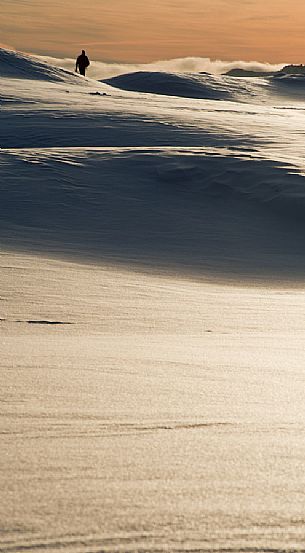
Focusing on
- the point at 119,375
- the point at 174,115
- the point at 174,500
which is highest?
the point at 174,500

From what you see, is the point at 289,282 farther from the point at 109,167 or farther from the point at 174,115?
the point at 174,115

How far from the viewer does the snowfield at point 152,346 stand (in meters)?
1.27

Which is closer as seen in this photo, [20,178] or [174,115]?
[20,178]

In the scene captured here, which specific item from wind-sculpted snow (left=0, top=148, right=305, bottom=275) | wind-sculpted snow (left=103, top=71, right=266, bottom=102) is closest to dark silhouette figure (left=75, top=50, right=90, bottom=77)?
wind-sculpted snow (left=103, top=71, right=266, bottom=102)

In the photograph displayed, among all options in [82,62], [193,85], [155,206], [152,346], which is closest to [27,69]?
[82,62]

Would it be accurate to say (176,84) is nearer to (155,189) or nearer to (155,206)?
(155,189)

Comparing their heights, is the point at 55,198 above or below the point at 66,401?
below

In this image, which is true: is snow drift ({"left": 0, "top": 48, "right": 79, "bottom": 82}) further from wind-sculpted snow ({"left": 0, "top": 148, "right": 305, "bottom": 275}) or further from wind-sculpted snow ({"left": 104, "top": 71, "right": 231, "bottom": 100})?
wind-sculpted snow ({"left": 0, "top": 148, "right": 305, "bottom": 275})

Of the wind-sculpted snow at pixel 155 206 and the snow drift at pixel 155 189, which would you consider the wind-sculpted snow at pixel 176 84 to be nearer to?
the snow drift at pixel 155 189

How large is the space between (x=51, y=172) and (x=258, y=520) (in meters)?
7.08

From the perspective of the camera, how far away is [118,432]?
168cm

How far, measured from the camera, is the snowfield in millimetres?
1273

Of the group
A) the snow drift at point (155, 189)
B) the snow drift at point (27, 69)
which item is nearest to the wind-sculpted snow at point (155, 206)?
the snow drift at point (155, 189)

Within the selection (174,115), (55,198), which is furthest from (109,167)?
(174,115)
